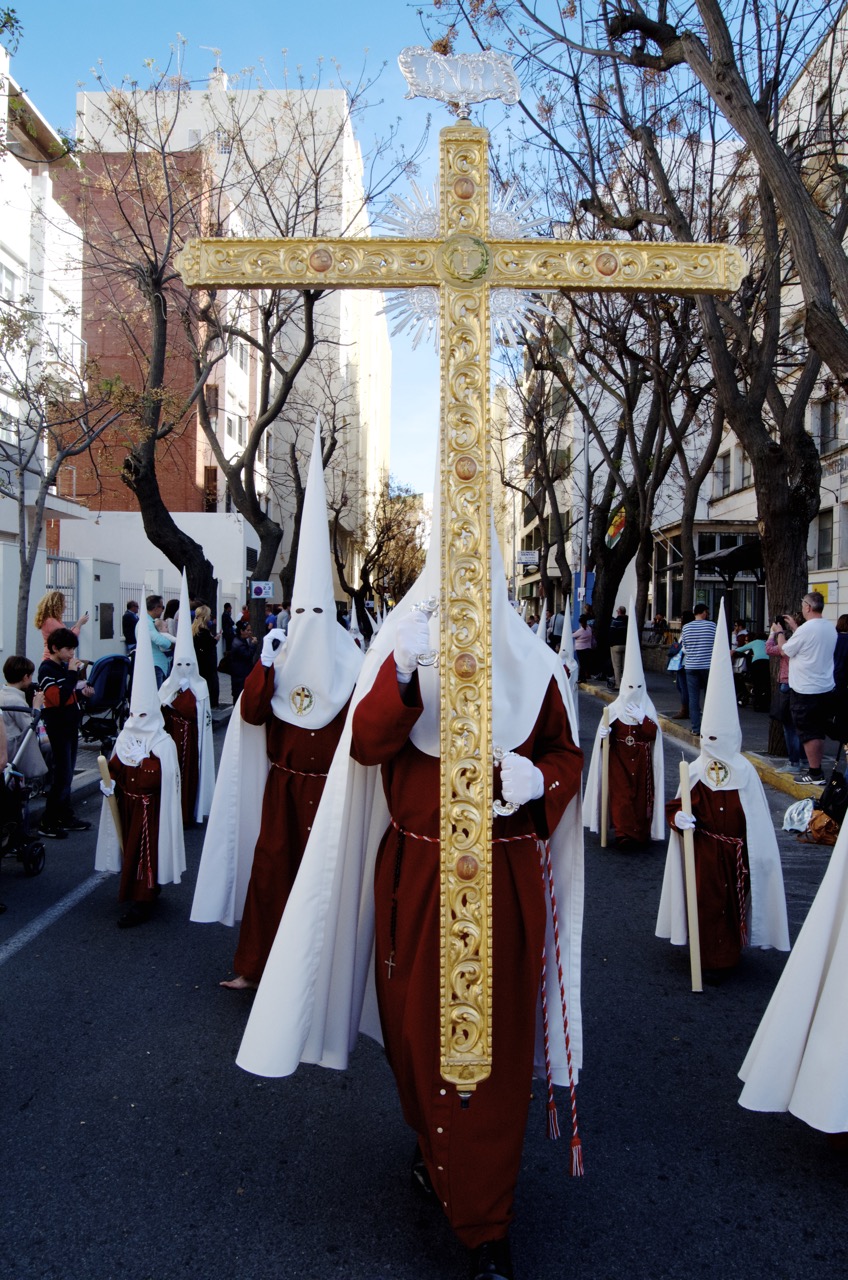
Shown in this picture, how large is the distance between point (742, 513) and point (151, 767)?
1174 inches

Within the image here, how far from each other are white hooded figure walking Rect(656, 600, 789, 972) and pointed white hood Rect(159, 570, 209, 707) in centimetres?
415

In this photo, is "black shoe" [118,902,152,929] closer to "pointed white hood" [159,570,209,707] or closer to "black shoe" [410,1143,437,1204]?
"pointed white hood" [159,570,209,707]

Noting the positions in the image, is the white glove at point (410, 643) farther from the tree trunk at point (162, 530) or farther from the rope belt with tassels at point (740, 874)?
the tree trunk at point (162, 530)

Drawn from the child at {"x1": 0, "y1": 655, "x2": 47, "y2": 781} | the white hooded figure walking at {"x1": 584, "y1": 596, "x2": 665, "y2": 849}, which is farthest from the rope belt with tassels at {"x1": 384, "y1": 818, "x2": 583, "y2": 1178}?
the white hooded figure walking at {"x1": 584, "y1": 596, "x2": 665, "y2": 849}

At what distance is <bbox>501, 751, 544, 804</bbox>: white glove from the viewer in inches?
109

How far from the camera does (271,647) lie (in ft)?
16.1

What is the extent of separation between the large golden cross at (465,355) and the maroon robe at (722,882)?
272 cm

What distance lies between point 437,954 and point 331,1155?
1148 mm

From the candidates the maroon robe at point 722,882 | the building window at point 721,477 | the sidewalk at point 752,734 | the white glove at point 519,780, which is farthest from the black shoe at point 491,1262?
the building window at point 721,477

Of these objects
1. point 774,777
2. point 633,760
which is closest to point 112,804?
point 633,760

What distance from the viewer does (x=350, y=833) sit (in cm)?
321

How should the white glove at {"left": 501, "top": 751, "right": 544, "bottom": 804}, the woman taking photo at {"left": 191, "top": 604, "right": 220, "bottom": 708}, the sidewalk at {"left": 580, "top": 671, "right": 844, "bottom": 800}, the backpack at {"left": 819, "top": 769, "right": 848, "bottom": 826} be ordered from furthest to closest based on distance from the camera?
the woman taking photo at {"left": 191, "top": 604, "right": 220, "bottom": 708} → the sidewalk at {"left": 580, "top": 671, "right": 844, "bottom": 800} → the backpack at {"left": 819, "top": 769, "right": 848, "bottom": 826} → the white glove at {"left": 501, "top": 751, "right": 544, "bottom": 804}

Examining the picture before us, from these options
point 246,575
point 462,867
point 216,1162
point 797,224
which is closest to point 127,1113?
point 216,1162

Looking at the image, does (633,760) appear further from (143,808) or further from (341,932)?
(341,932)
